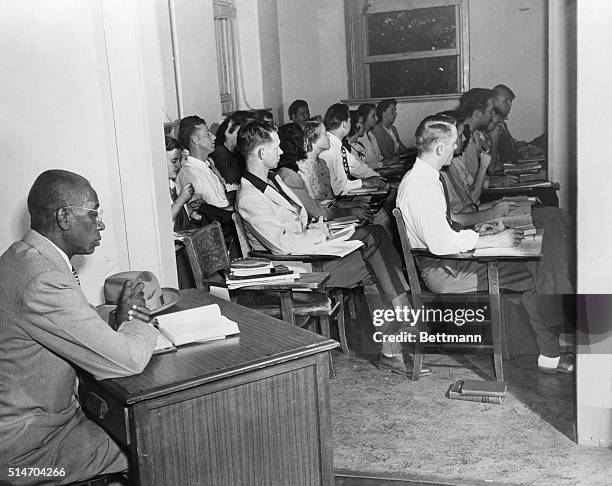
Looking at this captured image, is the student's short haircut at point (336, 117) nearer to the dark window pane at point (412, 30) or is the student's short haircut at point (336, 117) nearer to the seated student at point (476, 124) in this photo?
the seated student at point (476, 124)

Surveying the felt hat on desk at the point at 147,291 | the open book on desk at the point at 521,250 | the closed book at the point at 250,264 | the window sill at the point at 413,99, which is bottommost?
the open book on desk at the point at 521,250

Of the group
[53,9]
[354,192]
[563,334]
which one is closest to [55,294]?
[53,9]

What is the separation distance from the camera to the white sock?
3506 mm

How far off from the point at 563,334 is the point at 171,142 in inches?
→ 120

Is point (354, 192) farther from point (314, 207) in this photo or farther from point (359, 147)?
point (359, 147)

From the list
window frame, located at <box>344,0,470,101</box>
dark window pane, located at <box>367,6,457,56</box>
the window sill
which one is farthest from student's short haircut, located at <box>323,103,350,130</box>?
dark window pane, located at <box>367,6,457,56</box>

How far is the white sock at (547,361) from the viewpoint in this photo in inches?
138

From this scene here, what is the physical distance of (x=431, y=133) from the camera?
357 cm

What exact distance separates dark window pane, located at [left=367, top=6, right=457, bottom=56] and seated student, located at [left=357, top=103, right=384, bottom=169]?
2.54m

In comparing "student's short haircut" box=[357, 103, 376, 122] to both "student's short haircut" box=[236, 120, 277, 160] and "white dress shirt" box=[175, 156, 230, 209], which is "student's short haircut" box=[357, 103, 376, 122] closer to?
"white dress shirt" box=[175, 156, 230, 209]

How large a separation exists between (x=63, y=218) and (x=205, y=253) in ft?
4.54

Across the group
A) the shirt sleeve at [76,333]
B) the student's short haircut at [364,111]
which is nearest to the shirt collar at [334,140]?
the student's short haircut at [364,111]

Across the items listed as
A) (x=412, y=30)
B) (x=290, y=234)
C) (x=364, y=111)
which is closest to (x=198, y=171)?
(x=290, y=234)

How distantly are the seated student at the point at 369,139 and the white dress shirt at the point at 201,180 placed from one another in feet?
7.72
